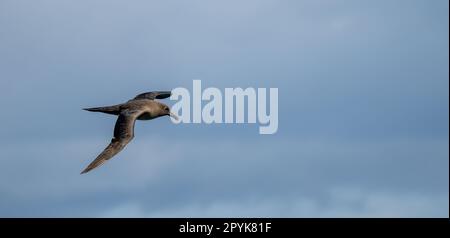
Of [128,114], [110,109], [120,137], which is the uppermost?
[110,109]

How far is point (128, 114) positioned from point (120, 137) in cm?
287

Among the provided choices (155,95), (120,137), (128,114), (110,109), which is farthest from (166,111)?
(120,137)

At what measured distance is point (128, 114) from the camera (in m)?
33.7

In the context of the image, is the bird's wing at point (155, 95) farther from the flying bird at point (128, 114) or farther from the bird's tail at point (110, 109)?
the bird's tail at point (110, 109)

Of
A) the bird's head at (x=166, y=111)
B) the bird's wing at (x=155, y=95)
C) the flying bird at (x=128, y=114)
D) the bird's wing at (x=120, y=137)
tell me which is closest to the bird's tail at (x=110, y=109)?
the flying bird at (x=128, y=114)

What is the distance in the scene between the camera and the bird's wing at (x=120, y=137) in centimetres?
2898

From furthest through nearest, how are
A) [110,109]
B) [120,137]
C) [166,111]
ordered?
[166,111] → [110,109] → [120,137]

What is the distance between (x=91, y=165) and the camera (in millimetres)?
28438

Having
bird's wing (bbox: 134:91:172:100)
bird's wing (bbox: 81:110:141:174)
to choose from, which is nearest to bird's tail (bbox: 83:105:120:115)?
bird's wing (bbox: 81:110:141:174)

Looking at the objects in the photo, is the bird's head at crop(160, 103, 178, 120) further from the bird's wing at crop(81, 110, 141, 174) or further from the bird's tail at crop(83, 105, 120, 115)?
the bird's wing at crop(81, 110, 141, 174)

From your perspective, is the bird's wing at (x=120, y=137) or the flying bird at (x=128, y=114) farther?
the flying bird at (x=128, y=114)

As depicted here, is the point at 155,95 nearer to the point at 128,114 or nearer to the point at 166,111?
the point at 166,111

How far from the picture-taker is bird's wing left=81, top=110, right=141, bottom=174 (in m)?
29.0
